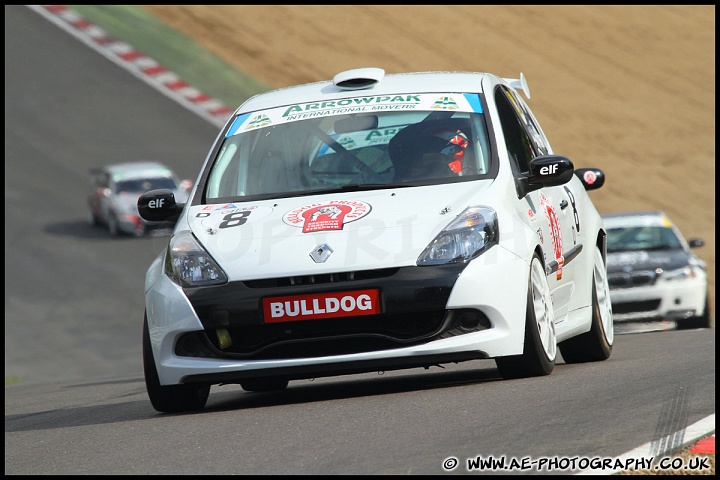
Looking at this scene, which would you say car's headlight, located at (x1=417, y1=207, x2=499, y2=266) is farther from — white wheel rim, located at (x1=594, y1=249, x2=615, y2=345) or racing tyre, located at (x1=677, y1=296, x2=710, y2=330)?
racing tyre, located at (x1=677, y1=296, x2=710, y2=330)

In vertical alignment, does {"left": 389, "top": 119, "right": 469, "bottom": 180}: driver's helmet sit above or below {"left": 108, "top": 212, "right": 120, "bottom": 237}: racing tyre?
above

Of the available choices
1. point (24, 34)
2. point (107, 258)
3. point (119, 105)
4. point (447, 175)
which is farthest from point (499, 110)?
point (24, 34)

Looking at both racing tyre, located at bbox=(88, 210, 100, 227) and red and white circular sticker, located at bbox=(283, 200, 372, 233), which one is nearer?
red and white circular sticker, located at bbox=(283, 200, 372, 233)

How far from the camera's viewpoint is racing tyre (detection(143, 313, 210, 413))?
24.8ft

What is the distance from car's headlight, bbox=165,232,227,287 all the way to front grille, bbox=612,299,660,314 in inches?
369

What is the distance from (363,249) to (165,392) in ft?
4.55

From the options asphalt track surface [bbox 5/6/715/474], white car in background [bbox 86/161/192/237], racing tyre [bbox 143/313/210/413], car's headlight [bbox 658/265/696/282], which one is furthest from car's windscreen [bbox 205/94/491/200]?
white car in background [bbox 86/161/192/237]

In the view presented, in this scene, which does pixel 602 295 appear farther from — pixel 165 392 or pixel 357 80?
pixel 165 392

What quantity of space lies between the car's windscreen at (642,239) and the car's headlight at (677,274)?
607 millimetres

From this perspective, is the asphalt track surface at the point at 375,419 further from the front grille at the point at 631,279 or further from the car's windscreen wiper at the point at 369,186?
the front grille at the point at 631,279

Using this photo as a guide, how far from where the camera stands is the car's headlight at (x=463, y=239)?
7.12 metres

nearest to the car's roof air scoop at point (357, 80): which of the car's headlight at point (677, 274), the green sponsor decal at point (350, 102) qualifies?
the green sponsor decal at point (350, 102)

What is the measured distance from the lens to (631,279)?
16156mm

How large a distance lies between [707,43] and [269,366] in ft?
130
